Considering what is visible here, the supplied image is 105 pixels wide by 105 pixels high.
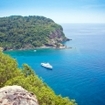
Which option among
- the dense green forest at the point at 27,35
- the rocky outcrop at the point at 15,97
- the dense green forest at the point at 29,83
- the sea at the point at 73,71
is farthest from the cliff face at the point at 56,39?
the rocky outcrop at the point at 15,97

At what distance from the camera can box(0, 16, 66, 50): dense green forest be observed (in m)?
116

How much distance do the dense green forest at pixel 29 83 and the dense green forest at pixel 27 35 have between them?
82.5m

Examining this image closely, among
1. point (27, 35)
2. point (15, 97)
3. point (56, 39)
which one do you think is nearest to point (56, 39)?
point (56, 39)

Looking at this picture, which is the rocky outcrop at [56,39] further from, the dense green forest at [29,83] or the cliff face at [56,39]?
the dense green forest at [29,83]

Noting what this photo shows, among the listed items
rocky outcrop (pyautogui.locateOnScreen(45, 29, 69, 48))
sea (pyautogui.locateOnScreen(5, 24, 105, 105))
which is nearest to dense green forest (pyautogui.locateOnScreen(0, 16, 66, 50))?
rocky outcrop (pyautogui.locateOnScreen(45, 29, 69, 48))

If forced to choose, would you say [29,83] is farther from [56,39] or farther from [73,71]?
[56,39]

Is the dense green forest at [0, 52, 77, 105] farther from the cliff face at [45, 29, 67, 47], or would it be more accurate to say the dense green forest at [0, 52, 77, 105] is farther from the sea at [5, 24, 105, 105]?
the cliff face at [45, 29, 67, 47]

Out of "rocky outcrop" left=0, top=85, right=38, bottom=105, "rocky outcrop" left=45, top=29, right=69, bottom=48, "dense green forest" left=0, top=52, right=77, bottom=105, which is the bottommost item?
"rocky outcrop" left=45, top=29, right=69, bottom=48

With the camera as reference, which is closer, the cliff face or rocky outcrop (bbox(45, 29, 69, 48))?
rocky outcrop (bbox(45, 29, 69, 48))

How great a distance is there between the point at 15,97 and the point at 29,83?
37.2ft

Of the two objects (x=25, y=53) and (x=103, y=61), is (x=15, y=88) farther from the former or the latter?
(x=25, y=53)

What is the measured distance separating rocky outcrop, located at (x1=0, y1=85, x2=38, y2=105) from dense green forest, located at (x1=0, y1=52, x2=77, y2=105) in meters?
6.72

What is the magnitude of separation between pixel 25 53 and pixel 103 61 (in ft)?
112

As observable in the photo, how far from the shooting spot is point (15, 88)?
41.3 ft
